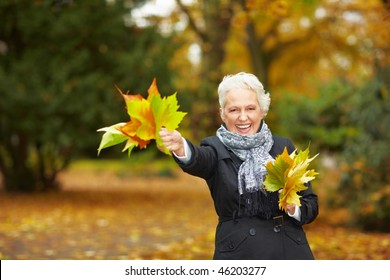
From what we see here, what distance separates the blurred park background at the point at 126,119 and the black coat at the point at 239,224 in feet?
12.4

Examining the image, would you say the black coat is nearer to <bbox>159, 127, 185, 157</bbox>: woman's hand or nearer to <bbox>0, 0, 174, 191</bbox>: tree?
<bbox>159, 127, 185, 157</bbox>: woman's hand

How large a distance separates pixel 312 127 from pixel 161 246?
191 inches

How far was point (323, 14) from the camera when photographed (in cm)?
2391

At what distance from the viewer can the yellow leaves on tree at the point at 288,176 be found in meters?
2.98

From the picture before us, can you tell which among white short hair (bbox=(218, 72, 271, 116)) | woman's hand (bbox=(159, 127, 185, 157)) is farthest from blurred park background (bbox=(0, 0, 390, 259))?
woman's hand (bbox=(159, 127, 185, 157))

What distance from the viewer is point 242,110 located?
3.14 m

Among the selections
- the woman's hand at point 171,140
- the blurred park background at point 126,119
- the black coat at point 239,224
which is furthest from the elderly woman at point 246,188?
the blurred park background at point 126,119

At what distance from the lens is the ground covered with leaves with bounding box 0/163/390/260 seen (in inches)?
314

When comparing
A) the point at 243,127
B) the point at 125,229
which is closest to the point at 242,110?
the point at 243,127

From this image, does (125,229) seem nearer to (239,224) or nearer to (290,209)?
(239,224)

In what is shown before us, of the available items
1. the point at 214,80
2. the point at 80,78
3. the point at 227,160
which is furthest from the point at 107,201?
the point at 227,160

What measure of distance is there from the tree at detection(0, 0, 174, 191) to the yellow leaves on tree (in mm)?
10340

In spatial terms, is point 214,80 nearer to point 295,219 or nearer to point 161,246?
point 161,246

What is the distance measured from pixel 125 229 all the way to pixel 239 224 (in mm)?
7547
